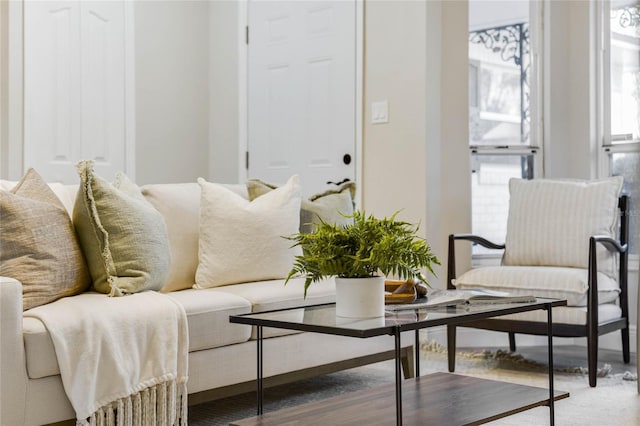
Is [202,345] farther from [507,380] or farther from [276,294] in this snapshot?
[507,380]

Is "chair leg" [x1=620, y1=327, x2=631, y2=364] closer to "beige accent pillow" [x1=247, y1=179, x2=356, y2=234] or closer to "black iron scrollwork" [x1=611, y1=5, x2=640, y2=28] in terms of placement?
"beige accent pillow" [x1=247, y1=179, x2=356, y2=234]

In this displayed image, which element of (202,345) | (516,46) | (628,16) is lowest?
(202,345)

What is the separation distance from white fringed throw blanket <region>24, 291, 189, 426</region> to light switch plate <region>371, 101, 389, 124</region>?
225 cm

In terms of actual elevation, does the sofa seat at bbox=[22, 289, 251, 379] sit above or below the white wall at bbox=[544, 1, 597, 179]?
below

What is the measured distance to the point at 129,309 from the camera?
241 centimetres

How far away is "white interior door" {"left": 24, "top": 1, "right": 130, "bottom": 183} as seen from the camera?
446 centimetres

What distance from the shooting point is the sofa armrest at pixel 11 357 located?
205 cm

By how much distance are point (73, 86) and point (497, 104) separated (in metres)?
2.59

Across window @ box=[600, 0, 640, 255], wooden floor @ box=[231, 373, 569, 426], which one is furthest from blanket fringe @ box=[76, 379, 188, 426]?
window @ box=[600, 0, 640, 255]

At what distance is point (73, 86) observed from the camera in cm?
468

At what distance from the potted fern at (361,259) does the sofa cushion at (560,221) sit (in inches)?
82.2

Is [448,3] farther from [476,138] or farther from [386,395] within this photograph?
[386,395]

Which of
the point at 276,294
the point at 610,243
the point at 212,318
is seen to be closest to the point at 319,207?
the point at 276,294

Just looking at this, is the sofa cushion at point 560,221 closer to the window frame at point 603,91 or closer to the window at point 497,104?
the window at point 497,104
